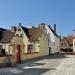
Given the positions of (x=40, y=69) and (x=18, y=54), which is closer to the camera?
(x=40, y=69)

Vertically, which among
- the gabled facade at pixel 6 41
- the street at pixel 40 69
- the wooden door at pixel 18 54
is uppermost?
the gabled facade at pixel 6 41

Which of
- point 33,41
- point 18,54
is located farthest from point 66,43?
point 18,54

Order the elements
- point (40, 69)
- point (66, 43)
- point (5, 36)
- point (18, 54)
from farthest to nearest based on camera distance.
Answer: point (66, 43)
point (5, 36)
point (18, 54)
point (40, 69)

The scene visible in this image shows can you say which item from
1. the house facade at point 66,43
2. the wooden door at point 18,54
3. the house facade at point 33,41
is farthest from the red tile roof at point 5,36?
the house facade at point 66,43

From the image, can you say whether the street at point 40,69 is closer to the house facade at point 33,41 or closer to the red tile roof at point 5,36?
the house facade at point 33,41

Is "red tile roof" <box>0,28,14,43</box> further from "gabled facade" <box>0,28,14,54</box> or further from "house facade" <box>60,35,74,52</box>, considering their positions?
"house facade" <box>60,35,74,52</box>

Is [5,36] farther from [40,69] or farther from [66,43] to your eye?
[66,43]

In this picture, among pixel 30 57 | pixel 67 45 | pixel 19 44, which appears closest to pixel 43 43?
pixel 30 57

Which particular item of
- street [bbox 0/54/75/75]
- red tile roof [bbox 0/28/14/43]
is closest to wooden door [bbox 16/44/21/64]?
street [bbox 0/54/75/75]

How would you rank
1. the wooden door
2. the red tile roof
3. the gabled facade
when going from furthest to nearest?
the red tile roof
the gabled facade
the wooden door

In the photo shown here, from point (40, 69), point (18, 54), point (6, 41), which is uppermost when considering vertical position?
point (6, 41)

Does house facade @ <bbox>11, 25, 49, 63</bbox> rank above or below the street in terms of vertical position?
above

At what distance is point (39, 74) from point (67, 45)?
8029 cm

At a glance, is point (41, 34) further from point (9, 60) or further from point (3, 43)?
point (9, 60)
